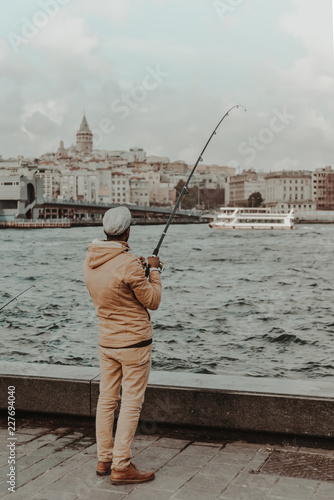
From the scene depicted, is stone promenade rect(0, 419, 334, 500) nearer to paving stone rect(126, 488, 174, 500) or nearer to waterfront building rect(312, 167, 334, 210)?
paving stone rect(126, 488, 174, 500)

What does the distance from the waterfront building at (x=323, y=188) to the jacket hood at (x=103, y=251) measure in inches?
3863

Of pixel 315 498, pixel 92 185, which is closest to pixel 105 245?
pixel 315 498

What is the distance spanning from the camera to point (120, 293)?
2748 mm

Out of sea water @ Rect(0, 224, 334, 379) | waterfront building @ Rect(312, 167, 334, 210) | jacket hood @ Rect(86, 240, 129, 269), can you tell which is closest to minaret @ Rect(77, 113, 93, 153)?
waterfront building @ Rect(312, 167, 334, 210)

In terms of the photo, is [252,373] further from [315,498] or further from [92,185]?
[92,185]

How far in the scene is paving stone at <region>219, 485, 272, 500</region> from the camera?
256 centimetres

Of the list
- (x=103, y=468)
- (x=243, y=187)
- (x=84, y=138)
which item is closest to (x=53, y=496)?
(x=103, y=468)

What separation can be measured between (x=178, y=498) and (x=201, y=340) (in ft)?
27.7

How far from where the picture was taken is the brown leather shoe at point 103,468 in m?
2.80

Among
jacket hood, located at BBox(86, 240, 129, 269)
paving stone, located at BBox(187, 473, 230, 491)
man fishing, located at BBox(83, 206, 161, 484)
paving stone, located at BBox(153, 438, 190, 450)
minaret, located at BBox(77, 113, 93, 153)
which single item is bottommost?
paving stone, located at BBox(153, 438, 190, 450)

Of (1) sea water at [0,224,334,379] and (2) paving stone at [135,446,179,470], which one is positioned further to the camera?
(1) sea water at [0,224,334,379]

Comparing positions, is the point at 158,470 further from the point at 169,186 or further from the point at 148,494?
the point at 169,186

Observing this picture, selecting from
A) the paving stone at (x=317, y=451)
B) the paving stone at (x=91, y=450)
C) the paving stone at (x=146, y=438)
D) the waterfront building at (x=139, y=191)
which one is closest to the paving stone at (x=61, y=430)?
the paving stone at (x=91, y=450)

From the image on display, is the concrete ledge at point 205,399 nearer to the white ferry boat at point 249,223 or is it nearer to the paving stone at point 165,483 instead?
the paving stone at point 165,483
